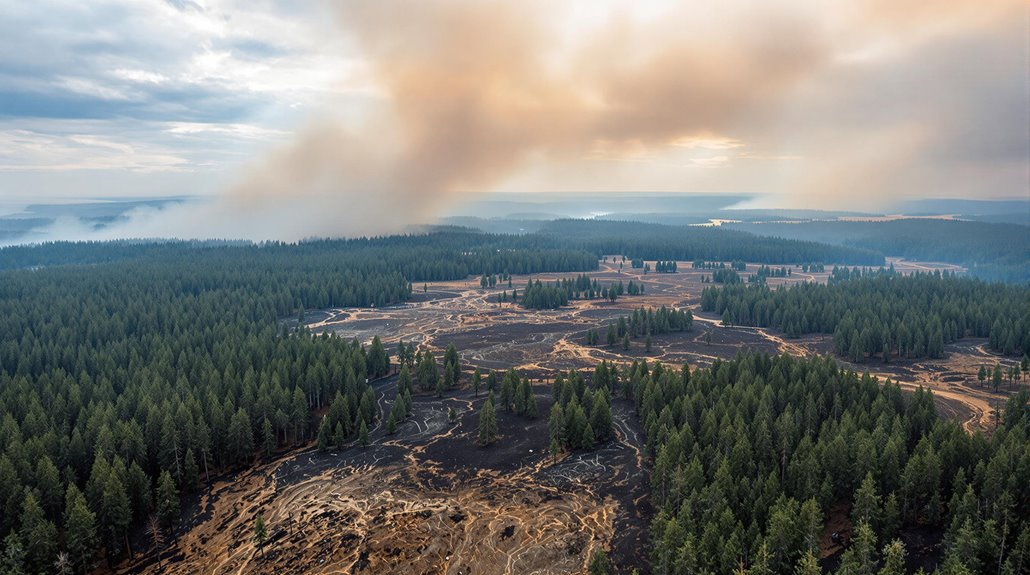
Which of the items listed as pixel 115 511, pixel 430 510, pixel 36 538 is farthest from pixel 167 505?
pixel 430 510

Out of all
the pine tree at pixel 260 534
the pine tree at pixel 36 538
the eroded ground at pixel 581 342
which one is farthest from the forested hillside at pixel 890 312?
the pine tree at pixel 36 538

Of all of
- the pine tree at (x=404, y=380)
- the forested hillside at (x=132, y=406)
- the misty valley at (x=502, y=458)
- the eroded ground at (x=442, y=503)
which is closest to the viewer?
the misty valley at (x=502, y=458)

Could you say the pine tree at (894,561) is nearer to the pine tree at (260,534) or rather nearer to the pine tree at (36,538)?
the pine tree at (260,534)

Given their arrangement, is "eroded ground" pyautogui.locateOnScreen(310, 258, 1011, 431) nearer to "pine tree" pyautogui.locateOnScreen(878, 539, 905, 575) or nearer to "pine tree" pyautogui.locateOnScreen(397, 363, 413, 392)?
"pine tree" pyautogui.locateOnScreen(397, 363, 413, 392)

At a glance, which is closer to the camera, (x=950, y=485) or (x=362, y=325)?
(x=950, y=485)

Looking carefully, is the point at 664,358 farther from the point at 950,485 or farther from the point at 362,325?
the point at 362,325

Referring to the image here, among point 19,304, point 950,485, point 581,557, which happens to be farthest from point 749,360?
point 19,304
